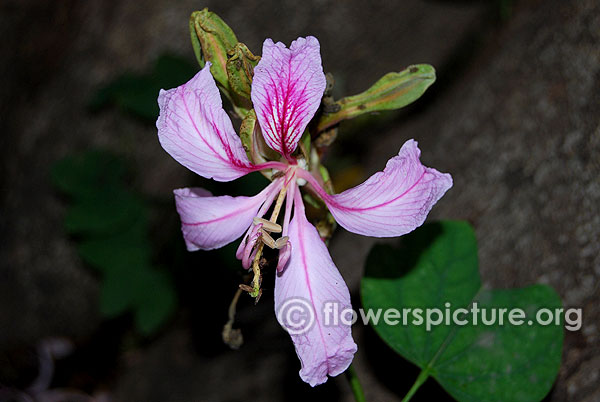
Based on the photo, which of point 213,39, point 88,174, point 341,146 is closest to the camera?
point 213,39

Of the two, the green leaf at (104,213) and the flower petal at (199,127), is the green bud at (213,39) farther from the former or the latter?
the green leaf at (104,213)

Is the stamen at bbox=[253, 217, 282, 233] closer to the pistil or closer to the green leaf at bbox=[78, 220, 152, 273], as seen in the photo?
the pistil

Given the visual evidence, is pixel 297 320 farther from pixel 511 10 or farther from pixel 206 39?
pixel 511 10

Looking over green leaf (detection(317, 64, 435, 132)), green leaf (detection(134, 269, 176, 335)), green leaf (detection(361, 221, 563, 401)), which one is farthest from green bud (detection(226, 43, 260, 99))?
green leaf (detection(134, 269, 176, 335))

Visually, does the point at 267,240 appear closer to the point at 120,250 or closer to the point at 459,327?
the point at 459,327

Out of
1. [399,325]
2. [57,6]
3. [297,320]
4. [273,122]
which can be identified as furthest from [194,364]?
[57,6]

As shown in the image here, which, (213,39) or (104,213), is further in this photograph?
(104,213)

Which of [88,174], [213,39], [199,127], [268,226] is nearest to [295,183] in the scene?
[268,226]
